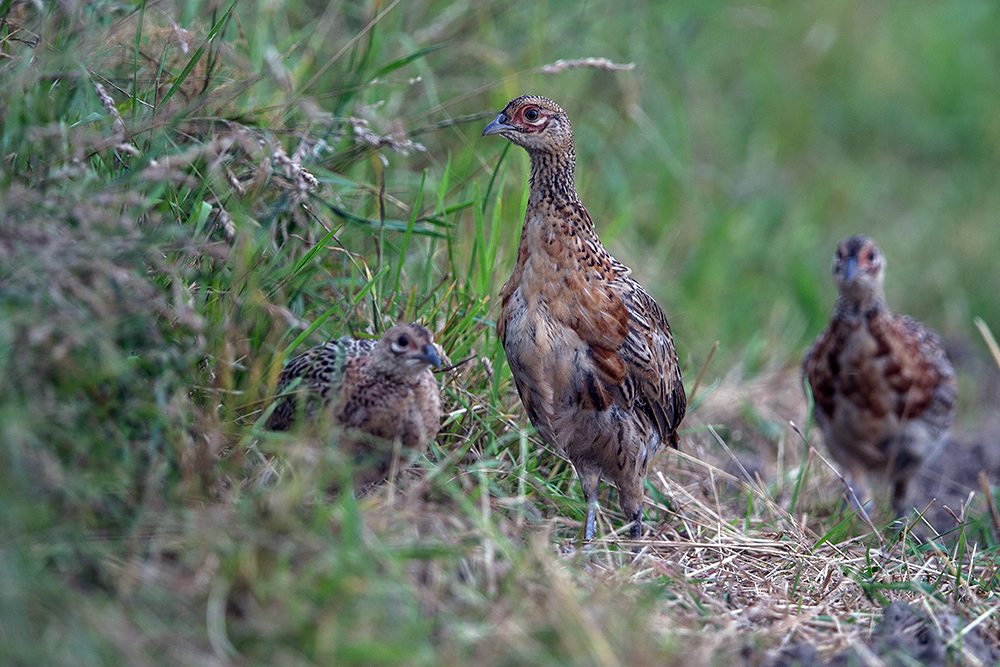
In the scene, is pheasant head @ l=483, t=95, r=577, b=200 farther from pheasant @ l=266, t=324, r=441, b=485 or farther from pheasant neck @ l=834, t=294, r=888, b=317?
pheasant neck @ l=834, t=294, r=888, b=317

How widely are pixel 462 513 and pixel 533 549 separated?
29cm

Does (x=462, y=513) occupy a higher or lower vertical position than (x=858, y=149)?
lower

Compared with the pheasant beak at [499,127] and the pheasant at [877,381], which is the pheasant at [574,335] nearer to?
the pheasant beak at [499,127]

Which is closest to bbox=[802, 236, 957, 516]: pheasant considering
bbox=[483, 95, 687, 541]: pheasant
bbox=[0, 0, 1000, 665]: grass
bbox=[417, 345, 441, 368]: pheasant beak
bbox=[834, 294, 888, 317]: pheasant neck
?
bbox=[834, 294, 888, 317]: pheasant neck

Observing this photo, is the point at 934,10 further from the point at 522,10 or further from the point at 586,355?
the point at 586,355

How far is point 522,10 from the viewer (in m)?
6.30

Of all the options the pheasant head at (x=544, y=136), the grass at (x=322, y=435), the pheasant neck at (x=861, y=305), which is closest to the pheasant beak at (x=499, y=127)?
the pheasant head at (x=544, y=136)

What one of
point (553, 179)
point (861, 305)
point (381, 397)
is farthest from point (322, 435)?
point (861, 305)

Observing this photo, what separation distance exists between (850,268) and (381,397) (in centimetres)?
265

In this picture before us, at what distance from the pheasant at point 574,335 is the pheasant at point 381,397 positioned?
1.33ft

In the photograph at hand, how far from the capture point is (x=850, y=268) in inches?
191

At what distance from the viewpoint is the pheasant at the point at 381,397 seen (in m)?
3.29

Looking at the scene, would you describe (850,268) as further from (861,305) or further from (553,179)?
(553,179)

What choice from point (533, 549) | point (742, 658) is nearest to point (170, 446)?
point (533, 549)
